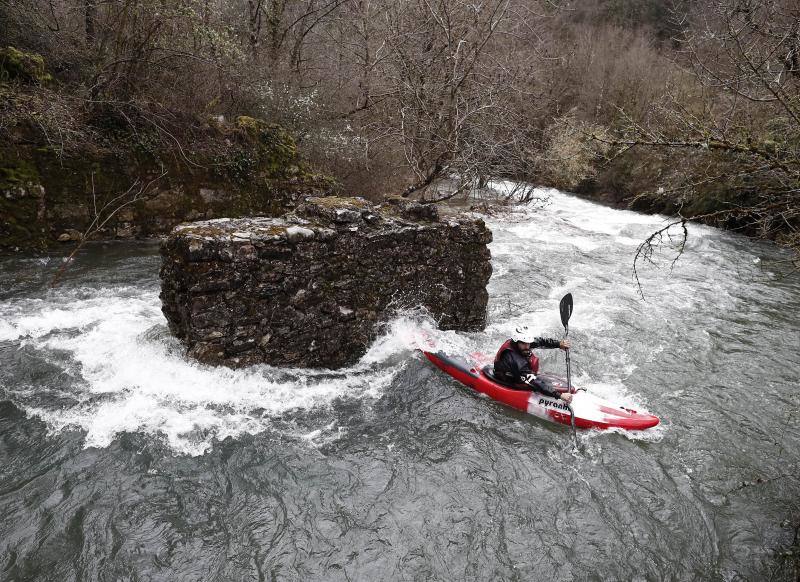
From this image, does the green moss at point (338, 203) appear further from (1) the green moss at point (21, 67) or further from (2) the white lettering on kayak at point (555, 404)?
(1) the green moss at point (21, 67)

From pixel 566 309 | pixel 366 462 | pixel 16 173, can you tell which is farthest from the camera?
pixel 16 173

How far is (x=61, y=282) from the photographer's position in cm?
859

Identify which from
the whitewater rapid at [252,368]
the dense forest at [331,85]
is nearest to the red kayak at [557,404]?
the whitewater rapid at [252,368]

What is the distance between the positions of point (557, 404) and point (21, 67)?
1175cm

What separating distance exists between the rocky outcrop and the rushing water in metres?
0.38

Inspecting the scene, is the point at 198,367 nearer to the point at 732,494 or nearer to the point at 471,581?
the point at 471,581

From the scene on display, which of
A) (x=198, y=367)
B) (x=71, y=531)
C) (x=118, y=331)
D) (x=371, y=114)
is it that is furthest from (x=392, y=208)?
(x=371, y=114)

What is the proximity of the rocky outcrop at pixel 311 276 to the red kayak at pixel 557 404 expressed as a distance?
5.00 feet

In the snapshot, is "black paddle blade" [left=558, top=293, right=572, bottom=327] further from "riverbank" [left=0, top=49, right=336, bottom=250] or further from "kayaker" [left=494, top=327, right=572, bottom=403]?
"riverbank" [left=0, top=49, right=336, bottom=250]

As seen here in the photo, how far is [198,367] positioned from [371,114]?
34.4 ft

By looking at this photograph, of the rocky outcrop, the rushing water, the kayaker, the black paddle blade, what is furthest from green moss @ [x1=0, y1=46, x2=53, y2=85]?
the black paddle blade

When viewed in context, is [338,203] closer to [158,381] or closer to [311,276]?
[311,276]

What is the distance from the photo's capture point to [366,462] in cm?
563

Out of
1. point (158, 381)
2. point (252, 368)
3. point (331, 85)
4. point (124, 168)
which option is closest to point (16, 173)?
point (124, 168)
